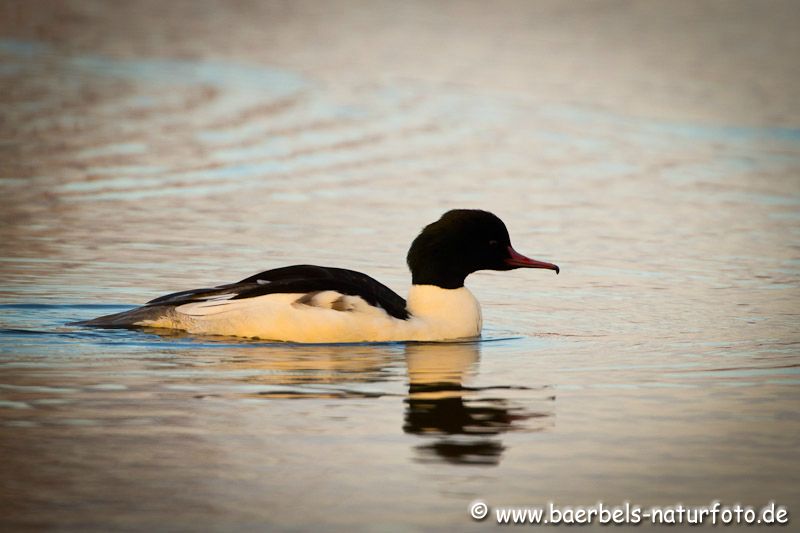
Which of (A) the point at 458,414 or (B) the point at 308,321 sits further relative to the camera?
(B) the point at 308,321

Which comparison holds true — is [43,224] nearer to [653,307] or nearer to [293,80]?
[653,307]

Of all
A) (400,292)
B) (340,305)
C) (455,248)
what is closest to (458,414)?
(340,305)

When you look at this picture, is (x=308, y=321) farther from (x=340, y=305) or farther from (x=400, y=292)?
(x=400, y=292)

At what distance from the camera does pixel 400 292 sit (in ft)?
44.7

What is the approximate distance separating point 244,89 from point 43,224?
475 inches

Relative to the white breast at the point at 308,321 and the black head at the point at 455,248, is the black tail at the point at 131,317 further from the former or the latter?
the black head at the point at 455,248

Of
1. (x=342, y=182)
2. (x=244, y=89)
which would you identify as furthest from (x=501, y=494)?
(x=244, y=89)

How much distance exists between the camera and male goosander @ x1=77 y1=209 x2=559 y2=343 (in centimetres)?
1142

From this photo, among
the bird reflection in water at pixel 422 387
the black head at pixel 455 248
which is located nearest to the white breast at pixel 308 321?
the bird reflection in water at pixel 422 387

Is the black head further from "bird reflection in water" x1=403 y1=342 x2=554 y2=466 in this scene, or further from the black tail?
the black tail

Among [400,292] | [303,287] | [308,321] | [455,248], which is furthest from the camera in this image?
[400,292]

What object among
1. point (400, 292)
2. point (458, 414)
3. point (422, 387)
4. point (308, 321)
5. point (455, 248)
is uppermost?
point (455, 248)

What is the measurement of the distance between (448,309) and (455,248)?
549 mm

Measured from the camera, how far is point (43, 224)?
16188 millimetres
